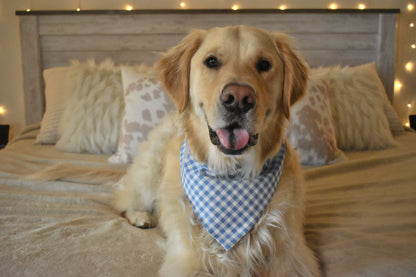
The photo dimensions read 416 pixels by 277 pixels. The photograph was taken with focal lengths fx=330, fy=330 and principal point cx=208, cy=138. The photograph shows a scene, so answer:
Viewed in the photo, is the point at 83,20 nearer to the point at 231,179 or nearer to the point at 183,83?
the point at 183,83

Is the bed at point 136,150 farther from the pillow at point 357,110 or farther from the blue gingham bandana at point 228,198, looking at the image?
the blue gingham bandana at point 228,198

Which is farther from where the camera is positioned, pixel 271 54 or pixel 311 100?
pixel 311 100

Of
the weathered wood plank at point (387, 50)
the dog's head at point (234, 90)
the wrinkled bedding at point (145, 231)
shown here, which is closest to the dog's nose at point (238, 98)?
the dog's head at point (234, 90)

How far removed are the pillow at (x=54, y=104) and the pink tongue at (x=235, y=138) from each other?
2.07 m

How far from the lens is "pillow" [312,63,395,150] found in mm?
2508

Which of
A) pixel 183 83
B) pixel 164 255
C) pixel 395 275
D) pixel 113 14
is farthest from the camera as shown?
pixel 113 14

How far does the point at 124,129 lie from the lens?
2328 millimetres

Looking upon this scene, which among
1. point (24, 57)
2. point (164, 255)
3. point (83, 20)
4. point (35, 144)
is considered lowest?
point (164, 255)

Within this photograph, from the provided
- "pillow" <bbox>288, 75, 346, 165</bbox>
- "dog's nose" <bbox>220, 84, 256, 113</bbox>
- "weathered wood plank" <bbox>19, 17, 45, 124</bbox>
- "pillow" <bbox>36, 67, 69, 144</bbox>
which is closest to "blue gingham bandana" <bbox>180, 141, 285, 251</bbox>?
"dog's nose" <bbox>220, 84, 256, 113</bbox>

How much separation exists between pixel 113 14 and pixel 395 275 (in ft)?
10.4

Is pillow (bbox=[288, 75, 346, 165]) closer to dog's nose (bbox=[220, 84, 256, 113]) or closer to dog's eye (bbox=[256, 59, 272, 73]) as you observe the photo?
dog's eye (bbox=[256, 59, 272, 73])

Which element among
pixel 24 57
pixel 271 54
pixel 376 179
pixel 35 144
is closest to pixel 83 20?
pixel 24 57

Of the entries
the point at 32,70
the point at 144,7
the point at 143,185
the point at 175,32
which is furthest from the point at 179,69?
the point at 32,70

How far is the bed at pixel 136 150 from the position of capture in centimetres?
114
